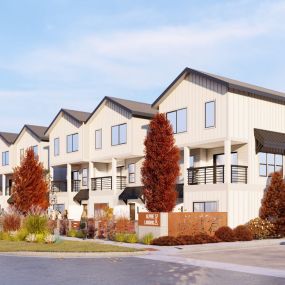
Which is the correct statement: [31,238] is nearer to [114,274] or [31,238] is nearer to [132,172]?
[114,274]

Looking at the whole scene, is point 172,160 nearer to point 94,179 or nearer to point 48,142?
point 94,179

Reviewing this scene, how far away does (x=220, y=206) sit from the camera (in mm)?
30250

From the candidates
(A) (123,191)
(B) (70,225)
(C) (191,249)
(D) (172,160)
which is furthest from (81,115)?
(C) (191,249)

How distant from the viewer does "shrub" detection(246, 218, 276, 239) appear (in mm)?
29422

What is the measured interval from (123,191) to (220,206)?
12.0 metres

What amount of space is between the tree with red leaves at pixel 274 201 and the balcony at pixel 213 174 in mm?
1650

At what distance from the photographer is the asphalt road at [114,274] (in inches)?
533

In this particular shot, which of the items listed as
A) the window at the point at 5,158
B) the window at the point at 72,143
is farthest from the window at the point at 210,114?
the window at the point at 5,158

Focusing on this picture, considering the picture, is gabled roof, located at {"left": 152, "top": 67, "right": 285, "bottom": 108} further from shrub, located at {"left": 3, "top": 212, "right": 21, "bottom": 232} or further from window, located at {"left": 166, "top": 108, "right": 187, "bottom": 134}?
shrub, located at {"left": 3, "top": 212, "right": 21, "bottom": 232}

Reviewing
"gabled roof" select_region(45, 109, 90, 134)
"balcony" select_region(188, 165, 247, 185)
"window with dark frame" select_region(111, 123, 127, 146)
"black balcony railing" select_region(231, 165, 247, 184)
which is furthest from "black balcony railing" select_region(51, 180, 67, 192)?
"black balcony railing" select_region(231, 165, 247, 184)

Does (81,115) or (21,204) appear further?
(81,115)

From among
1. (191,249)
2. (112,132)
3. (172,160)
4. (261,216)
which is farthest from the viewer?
(112,132)

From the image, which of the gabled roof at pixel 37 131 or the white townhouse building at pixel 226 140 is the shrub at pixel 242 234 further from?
the gabled roof at pixel 37 131

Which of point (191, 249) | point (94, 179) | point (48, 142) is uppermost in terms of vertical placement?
point (48, 142)
